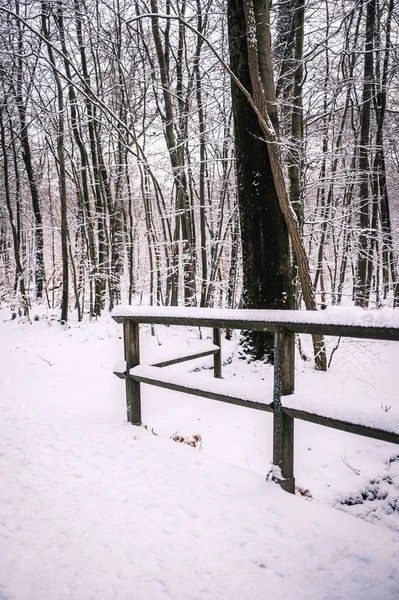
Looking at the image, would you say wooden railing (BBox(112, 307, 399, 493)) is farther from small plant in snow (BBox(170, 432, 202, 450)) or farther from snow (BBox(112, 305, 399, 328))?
small plant in snow (BBox(170, 432, 202, 450))

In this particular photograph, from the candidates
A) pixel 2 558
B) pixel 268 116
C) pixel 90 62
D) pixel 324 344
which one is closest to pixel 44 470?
pixel 2 558

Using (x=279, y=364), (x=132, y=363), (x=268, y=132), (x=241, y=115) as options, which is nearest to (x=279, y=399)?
(x=279, y=364)

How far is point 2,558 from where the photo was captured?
1.90 m

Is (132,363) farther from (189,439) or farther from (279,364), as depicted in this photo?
(279,364)

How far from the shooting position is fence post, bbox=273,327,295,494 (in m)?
2.43

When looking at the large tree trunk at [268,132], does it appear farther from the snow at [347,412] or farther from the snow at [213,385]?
the snow at [347,412]

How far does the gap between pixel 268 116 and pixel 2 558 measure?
5453mm

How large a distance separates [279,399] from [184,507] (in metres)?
0.97

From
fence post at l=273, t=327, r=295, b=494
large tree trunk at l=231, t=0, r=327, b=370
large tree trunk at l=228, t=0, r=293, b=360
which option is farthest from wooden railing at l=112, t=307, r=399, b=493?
large tree trunk at l=231, t=0, r=327, b=370

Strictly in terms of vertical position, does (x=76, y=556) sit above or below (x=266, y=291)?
below

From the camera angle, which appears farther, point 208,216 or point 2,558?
point 208,216

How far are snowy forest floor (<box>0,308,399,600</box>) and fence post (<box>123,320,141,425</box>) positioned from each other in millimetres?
185

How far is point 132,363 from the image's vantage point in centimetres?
366

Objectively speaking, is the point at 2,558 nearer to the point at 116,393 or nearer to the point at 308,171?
the point at 116,393
